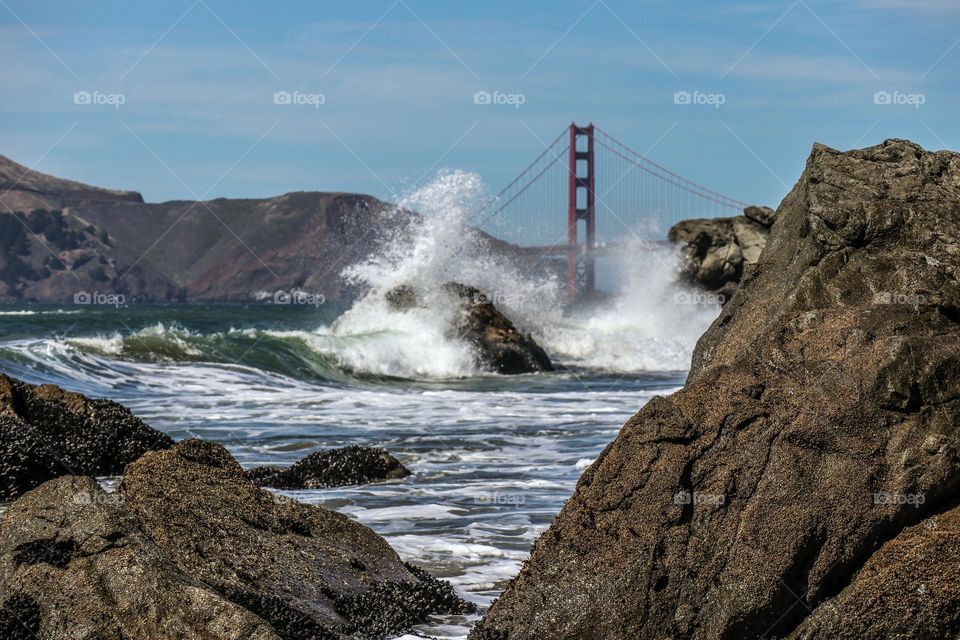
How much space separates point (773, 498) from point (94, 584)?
2134 millimetres

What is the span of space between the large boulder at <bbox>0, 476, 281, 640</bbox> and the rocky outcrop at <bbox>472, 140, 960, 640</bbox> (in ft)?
3.03

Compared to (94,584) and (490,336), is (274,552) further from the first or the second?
(490,336)

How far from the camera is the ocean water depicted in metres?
7.43

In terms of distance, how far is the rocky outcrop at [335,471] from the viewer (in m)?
8.30

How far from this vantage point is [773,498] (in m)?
3.93

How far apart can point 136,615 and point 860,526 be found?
7.32ft

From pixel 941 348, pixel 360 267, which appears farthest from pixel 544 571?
pixel 360 267

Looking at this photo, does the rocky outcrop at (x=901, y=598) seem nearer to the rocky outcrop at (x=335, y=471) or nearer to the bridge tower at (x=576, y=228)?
the rocky outcrop at (x=335, y=471)

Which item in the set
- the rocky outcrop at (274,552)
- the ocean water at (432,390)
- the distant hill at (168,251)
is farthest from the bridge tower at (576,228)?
the distant hill at (168,251)

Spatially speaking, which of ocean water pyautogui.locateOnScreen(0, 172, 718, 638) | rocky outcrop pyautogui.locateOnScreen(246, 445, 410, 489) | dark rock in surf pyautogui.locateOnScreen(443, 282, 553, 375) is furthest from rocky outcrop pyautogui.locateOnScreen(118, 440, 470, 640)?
dark rock in surf pyautogui.locateOnScreen(443, 282, 553, 375)

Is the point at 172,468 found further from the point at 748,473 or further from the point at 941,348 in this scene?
the point at 941,348

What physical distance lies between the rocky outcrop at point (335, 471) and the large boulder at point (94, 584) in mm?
4026

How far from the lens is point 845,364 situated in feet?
13.9

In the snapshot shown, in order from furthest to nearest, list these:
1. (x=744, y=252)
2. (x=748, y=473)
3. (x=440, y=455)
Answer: (x=744, y=252) < (x=440, y=455) < (x=748, y=473)
